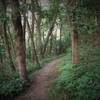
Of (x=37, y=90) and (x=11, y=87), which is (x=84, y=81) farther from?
(x=11, y=87)

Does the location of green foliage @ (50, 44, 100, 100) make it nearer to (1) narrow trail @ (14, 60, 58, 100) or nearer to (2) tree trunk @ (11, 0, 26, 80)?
(1) narrow trail @ (14, 60, 58, 100)

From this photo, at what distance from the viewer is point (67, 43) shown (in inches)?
1178

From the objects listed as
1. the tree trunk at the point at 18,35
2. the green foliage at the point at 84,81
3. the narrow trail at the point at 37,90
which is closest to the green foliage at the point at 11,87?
the narrow trail at the point at 37,90

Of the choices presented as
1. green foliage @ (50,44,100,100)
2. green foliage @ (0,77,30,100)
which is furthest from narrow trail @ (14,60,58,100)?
green foliage @ (50,44,100,100)

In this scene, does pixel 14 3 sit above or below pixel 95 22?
above

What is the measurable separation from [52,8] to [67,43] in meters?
20.6

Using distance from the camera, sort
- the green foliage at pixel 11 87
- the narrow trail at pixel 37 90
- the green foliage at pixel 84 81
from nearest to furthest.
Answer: the green foliage at pixel 84 81
the narrow trail at pixel 37 90
the green foliage at pixel 11 87

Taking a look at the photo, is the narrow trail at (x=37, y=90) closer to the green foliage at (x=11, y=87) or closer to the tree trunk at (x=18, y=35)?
the green foliage at (x=11, y=87)

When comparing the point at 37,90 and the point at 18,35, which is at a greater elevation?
the point at 18,35

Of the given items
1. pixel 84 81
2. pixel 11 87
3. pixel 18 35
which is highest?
pixel 18 35

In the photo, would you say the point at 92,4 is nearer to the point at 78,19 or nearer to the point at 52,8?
the point at 78,19

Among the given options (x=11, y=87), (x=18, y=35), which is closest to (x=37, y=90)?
(x=11, y=87)

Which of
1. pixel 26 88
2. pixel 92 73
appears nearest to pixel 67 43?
pixel 26 88

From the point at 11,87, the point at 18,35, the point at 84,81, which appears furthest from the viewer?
the point at 18,35
